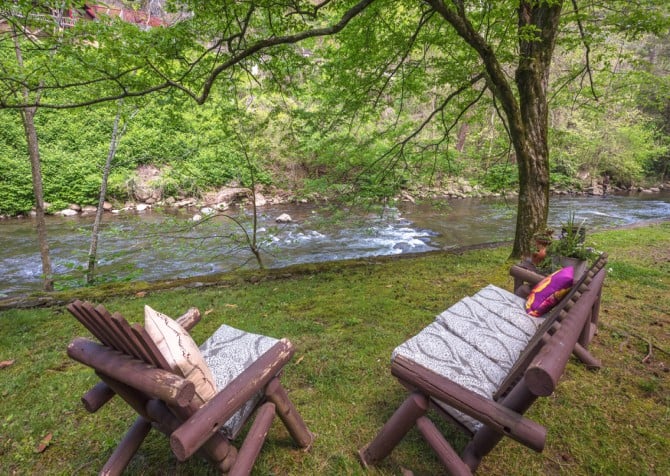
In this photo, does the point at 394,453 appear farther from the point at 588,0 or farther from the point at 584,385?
the point at 588,0

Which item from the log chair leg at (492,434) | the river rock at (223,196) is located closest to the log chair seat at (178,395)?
the log chair leg at (492,434)

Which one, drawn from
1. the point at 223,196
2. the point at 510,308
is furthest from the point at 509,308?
the point at 223,196

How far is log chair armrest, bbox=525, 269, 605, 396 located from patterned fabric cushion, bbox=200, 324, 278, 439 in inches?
47.4

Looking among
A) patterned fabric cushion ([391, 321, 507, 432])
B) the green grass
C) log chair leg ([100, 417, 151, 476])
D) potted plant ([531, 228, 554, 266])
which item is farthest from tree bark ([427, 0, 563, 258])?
log chair leg ([100, 417, 151, 476])

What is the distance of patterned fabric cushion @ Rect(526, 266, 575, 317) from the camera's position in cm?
221

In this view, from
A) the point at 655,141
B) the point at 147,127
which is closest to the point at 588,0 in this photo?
the point at 147,127

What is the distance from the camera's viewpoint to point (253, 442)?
1397 millimetres

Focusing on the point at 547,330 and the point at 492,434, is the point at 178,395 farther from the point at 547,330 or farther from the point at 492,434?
the point at 547,330

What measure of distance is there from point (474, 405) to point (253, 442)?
3.16 feet

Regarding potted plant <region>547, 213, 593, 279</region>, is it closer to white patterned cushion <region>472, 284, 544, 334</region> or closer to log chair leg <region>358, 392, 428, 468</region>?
white patterned cushion <region>472, 284, 544, 334</region>

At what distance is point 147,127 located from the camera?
497 inches

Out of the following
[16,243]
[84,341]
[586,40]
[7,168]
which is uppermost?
[586,40]

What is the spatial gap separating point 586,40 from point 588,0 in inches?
44.1

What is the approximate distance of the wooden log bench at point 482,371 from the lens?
1.14m
